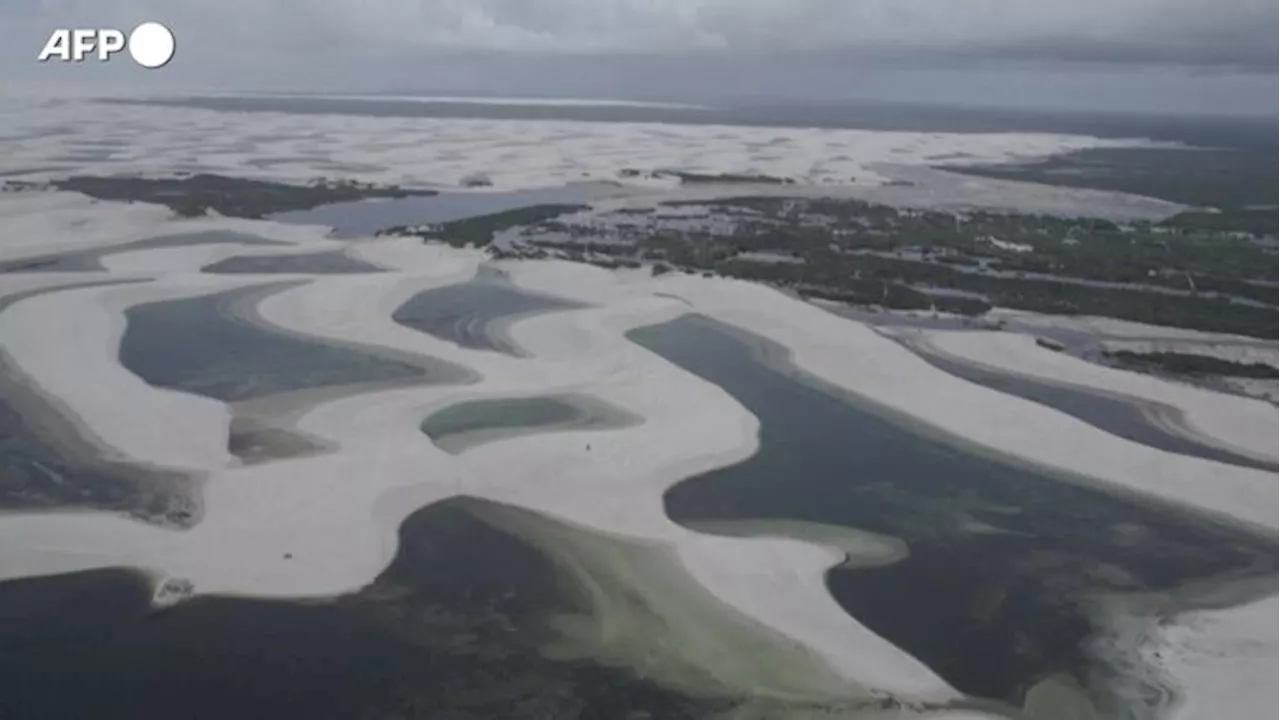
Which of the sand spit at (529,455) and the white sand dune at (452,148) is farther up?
the white sand dune at (452,148)

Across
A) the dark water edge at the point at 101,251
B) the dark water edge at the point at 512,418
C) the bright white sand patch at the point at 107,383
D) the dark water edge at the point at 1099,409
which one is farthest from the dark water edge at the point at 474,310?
the dark water edge at the point at 1099,409

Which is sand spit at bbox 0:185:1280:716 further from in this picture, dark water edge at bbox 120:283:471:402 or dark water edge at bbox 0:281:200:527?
dark water edge at bbox 120:283:471:402

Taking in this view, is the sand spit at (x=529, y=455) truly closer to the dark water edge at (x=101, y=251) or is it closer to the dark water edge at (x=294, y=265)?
the dark water edge at (x=294, y=265)

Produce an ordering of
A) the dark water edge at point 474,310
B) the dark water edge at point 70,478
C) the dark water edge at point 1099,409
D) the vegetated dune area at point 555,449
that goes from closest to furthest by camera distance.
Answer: the vegetated dune area at point 555,449 → the dark water edge at point 70,478 → the dark water edge at point 1099,409 → the dark water edge at point 474,310

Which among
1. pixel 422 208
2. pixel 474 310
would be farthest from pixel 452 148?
pixel 474 310

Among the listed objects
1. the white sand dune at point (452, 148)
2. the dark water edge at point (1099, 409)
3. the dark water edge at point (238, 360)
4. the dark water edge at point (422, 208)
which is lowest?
the dark water edge at point (1099, 409)

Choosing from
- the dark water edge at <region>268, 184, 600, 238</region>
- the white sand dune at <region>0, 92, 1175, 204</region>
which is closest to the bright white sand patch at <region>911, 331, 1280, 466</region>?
the dark water edge at <region>268, 184, 600, 238</region>
